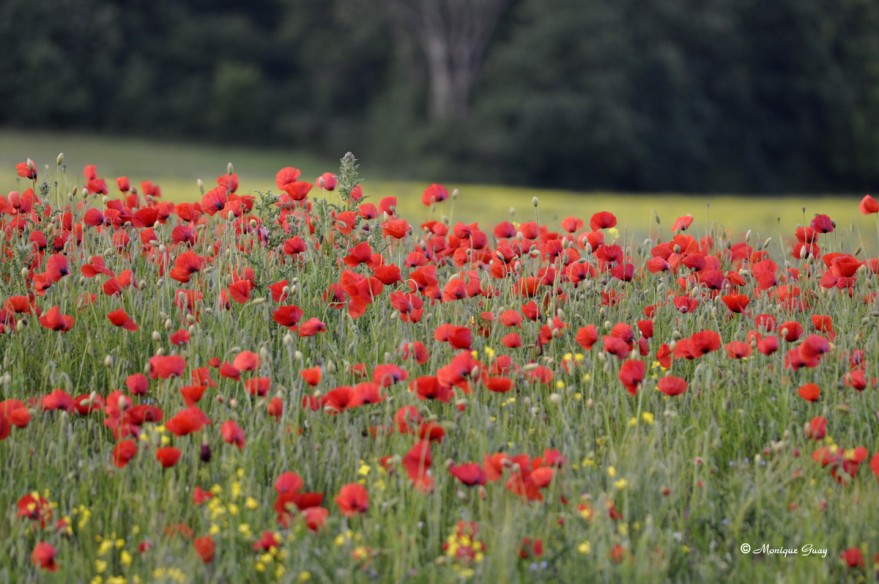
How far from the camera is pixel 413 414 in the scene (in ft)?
9.77

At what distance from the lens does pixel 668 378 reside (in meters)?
3.09

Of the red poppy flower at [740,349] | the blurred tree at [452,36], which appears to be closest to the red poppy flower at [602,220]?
the red poppy flower at [740,349]

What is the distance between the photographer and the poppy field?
269 cm

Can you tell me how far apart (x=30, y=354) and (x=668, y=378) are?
2170mm

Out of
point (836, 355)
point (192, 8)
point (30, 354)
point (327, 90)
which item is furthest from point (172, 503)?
point (192, 8)

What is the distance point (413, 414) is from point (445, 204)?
12144 mm

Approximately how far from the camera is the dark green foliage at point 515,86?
28.7 metres

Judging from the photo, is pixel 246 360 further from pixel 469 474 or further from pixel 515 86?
pixel 515 86

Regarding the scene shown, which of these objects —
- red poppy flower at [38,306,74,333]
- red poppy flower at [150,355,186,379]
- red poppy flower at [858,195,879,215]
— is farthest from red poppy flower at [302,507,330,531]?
red poppy flower at [858,195,879,215]

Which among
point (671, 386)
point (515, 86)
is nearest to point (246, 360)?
point (671, 386)

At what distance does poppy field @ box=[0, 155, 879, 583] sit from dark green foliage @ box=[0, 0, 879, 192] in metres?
24.4

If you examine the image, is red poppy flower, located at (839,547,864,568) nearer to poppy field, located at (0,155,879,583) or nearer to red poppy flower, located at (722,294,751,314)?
poppy field, located at (0,155,879,583)

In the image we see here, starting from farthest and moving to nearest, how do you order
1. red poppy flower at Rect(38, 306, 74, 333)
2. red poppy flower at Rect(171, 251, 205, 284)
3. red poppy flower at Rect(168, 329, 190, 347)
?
red poppy flower at Rect(171, 251, 205, 284)
red poppy flower at Rect(168, 329, 190, 347)
red poppy flower at Rect(38, 306, 74, 333)

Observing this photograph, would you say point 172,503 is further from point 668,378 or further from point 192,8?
point 192,8
